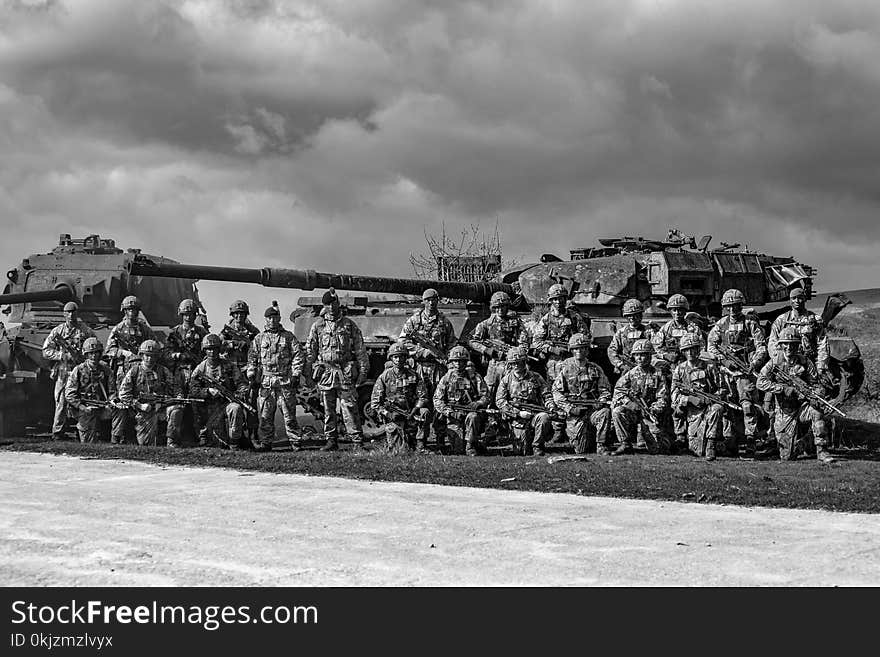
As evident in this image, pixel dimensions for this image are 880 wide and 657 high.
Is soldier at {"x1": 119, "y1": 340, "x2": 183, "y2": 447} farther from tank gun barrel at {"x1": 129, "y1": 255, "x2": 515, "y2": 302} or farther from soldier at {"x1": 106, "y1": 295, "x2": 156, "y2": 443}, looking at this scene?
tank gun barrel at {"x1": 129, "y1": 255, "x2": 515, "y2": 302}

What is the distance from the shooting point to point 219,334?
614 inches

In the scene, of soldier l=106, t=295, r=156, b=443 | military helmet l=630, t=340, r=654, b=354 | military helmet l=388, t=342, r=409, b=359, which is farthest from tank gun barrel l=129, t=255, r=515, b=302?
military helmet l=630, t=340, r=654, b=354

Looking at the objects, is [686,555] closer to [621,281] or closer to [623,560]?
[623,560]

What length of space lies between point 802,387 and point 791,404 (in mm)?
233

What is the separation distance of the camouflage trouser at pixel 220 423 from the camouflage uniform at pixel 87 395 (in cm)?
164

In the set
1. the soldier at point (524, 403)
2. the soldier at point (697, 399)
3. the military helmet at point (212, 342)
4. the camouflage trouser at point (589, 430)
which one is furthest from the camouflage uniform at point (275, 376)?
the soldier at point (697, 399)

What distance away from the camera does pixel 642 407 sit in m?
13.6

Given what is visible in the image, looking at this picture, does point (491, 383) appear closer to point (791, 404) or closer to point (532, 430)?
point (532, 430)

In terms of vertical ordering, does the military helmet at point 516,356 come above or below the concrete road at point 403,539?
above

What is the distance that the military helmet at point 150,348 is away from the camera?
15.5m

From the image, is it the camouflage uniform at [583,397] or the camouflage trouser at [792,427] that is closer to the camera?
the camouflage trouser at [792,427]

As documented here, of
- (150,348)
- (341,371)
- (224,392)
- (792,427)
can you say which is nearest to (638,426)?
(792,427)

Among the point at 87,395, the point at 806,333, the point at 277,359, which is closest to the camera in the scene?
the point at 806,333

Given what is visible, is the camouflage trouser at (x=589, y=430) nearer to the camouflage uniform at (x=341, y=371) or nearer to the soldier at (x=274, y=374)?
the camouflage uniform at (x=341, y=371)
